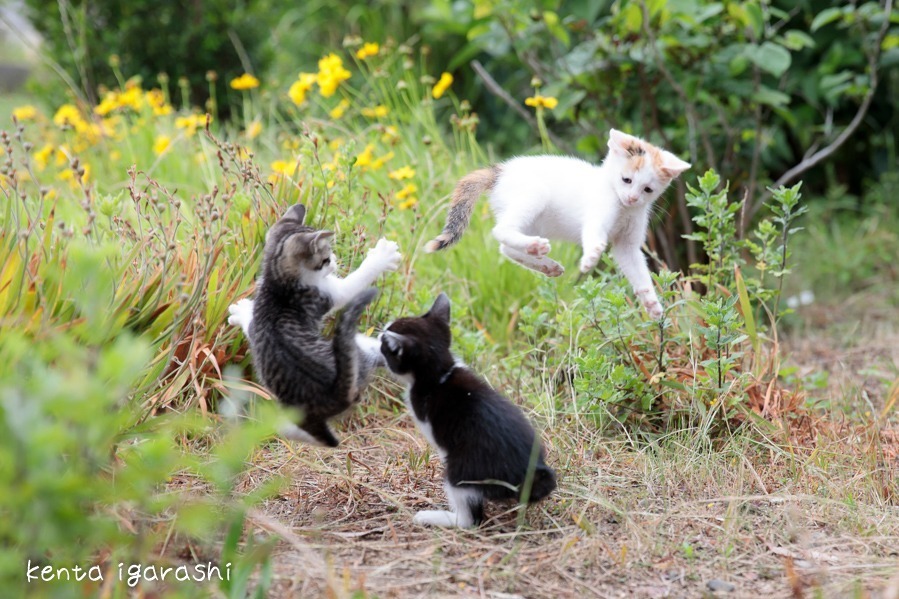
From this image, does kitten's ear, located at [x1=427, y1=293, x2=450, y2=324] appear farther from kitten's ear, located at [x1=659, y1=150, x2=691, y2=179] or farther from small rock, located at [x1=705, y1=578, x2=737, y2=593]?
small rock, located at [x1=705, y1=578, x2=737, y2=593]

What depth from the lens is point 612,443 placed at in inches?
135

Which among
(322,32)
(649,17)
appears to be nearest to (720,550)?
(649,17)

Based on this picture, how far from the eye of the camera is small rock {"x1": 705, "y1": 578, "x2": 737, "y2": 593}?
2.45 m

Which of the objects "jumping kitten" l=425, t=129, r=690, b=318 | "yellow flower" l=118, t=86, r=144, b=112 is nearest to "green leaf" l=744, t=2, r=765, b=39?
"jumping kitten" l=425, t=129, r=690, b=318

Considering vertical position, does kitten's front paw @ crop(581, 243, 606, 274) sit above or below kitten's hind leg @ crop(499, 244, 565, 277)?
above

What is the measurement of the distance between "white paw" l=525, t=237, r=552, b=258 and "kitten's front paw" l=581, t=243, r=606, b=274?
0.12 meters

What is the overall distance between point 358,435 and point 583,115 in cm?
308

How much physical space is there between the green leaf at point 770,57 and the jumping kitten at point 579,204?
207cm

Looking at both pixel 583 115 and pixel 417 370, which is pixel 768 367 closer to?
pixel 417 370

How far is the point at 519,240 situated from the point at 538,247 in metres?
0.09

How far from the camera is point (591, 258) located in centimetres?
279

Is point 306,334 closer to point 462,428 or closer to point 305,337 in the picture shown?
point 305,337

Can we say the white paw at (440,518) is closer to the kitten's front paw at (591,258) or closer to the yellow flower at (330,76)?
the kitten's front paw at (591,258)

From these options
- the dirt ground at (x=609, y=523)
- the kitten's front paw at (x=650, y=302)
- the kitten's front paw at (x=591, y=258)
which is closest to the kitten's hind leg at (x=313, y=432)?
the dirt ground at (x=609, y=523)
